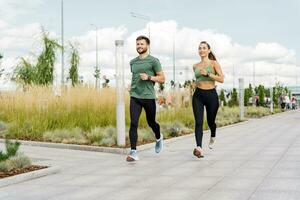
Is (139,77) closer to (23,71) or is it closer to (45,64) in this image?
(45,64)

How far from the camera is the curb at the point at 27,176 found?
6418 millimetres

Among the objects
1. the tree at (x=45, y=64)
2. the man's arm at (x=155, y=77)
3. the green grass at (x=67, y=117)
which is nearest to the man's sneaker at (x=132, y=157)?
the man's arm at (x=155, y=77)

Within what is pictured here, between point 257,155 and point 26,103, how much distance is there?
818 centimetres

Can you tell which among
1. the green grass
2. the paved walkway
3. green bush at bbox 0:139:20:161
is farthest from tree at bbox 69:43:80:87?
green bush at bbox 0:139:20:161

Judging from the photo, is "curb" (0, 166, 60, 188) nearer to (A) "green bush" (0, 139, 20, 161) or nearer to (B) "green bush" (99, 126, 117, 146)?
(A) "green bush" (0, 139, 20, 161)

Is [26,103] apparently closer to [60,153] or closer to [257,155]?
[60,153]

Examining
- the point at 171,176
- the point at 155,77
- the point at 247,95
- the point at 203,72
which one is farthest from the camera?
the point at 247,95

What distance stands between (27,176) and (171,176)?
6.14ft

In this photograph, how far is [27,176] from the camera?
6824mm

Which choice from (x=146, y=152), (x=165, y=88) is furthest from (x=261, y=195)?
(x=165, y=88)

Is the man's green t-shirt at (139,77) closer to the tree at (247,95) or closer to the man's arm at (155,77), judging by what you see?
the man's arm at (155,77)

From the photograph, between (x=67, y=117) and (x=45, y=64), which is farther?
(x=45, y=64)

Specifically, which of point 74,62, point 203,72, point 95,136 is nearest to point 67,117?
point 95,136

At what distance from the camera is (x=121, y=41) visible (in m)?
9.95
